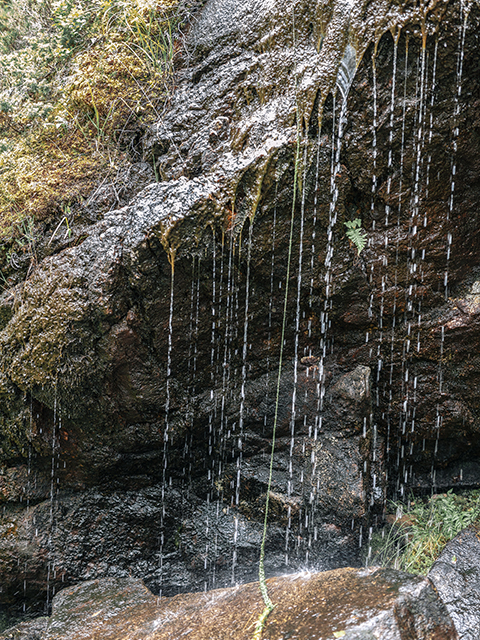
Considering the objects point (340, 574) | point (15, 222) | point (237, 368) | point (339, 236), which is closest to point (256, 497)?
point (237, 368)

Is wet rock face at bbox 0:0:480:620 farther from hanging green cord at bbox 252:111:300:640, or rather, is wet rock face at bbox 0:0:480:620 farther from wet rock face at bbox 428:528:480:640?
wet rock face at bbox 428:528:480:640

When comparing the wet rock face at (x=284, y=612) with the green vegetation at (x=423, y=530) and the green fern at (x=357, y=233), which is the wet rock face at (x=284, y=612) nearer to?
the green vegetation at (x=423, y=530)

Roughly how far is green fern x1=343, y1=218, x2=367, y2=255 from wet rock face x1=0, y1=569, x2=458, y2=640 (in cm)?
230

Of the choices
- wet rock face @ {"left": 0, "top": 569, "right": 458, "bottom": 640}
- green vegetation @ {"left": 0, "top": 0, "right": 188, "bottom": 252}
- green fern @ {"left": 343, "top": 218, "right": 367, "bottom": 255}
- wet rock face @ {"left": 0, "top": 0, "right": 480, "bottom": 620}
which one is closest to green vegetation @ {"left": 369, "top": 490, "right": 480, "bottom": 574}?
wet rock face @ {"left": 0, "top": 0, "right": 480, "bottom": 620}

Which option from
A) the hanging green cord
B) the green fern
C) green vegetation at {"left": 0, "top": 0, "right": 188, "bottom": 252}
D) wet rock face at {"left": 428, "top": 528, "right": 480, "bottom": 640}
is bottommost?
wet rock face at {"left": 428, "top": 528, "right": 480, "bottom": 640}

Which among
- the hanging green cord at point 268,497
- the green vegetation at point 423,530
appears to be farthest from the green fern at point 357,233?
the green vegetation at point 423,530

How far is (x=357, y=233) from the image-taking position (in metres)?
3.53

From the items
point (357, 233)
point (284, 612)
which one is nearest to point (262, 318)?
point (357, 233)

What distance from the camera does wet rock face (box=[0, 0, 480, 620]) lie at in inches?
129

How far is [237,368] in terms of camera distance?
4.03 metres

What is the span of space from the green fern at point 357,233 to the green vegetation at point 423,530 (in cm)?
233

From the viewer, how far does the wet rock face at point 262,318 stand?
129 inches

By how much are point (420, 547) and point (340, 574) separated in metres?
1.34

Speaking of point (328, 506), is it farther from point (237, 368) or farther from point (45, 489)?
point (45, 489)
